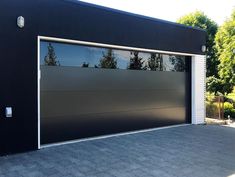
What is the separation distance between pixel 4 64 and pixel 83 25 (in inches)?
93.5

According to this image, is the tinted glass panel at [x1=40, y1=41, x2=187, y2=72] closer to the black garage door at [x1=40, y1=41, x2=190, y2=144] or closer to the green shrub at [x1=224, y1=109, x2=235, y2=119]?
the black garage door at [x1=40, y1=41, x2=190, y2=144]

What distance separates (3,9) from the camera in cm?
597

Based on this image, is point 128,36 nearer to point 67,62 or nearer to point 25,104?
A: point 67,62

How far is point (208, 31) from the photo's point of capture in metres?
27.1

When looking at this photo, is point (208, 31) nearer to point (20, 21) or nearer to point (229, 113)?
point (229, 113)

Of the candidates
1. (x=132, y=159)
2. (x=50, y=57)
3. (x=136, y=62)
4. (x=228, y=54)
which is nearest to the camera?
(x=132, y=159)

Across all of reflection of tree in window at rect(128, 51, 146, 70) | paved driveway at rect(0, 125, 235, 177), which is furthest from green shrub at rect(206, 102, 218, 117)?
reflection of tree in window at rect(128, 51, 146, 70)

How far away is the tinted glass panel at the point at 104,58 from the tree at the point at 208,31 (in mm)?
17225

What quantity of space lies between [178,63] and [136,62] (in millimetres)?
2167

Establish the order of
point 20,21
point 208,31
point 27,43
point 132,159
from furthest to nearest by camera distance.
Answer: point 208,31 < point 27,43 < point 20,21 < point 132,159

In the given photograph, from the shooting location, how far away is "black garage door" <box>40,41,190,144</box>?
7.08m

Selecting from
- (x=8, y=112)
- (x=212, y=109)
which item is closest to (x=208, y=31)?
(x=212, y=109)

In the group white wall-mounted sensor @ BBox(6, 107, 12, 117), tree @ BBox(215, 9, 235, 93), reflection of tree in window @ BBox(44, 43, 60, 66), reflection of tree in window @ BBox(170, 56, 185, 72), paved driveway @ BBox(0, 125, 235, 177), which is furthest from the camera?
tree @ BBox(215, 9, 235, 93)

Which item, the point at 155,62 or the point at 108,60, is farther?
the point at 155,62
